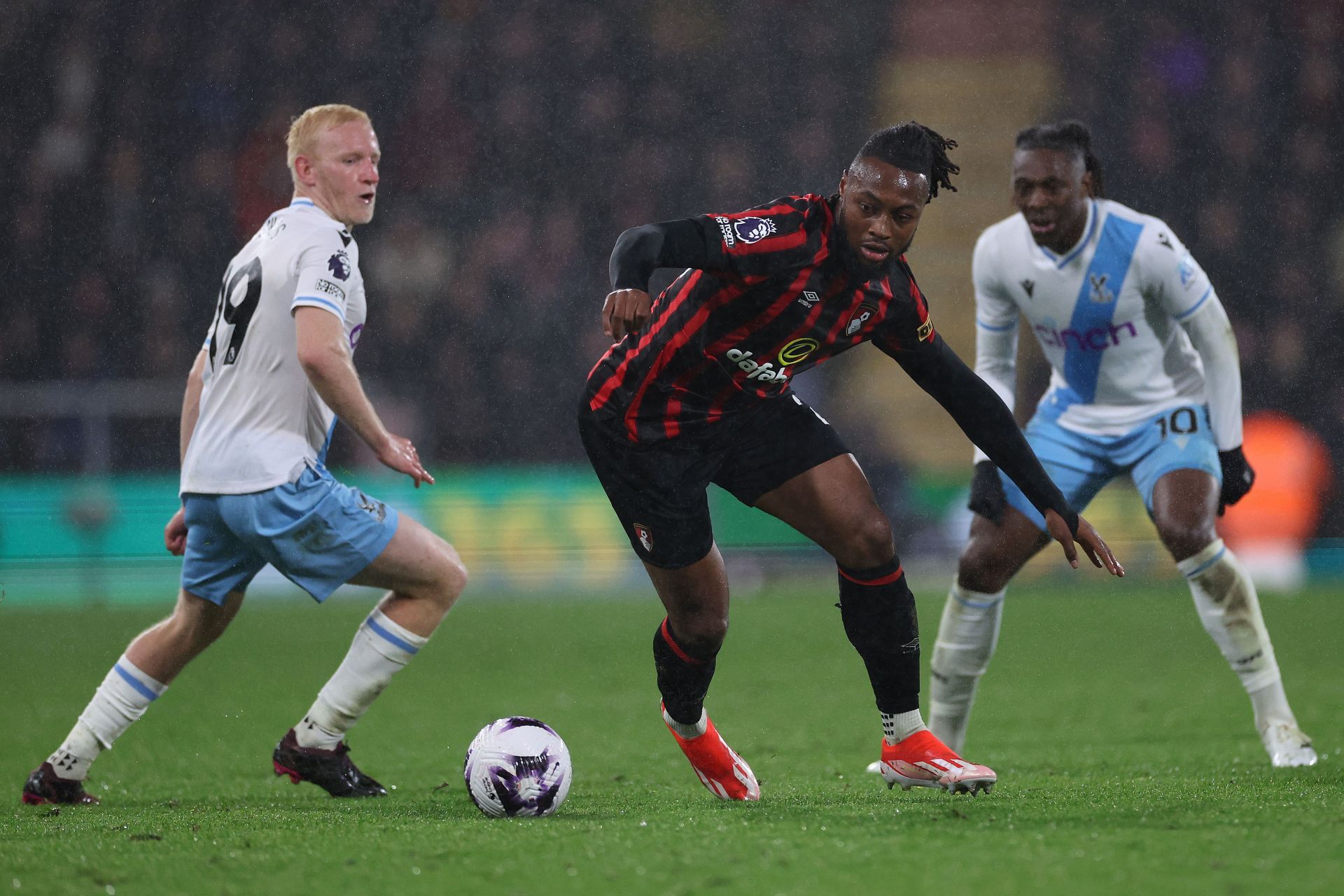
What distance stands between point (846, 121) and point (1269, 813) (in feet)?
48.0

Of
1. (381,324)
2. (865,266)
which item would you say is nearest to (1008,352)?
(865,266)

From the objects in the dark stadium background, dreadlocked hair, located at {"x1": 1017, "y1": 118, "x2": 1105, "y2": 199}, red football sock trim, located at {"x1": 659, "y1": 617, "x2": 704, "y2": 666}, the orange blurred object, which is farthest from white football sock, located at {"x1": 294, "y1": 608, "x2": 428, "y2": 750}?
the orange blurred object

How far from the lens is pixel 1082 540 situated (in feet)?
12.4

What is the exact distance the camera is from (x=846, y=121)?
1733 centimetres

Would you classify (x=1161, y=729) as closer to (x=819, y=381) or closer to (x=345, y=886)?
(x=345, y=886)

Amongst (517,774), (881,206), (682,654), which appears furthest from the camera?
(682,654)

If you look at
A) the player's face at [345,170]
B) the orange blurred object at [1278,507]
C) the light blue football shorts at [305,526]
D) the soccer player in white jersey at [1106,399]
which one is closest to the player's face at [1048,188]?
the soccer player in white jersey at [1106,399]

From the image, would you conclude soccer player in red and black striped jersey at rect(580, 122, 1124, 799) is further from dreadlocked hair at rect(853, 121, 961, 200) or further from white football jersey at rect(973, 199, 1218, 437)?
white football jersey at rect(973, 199, 1218, 437)

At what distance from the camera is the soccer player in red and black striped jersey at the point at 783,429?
143 inches

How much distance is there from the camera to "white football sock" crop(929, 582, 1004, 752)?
15.7ft

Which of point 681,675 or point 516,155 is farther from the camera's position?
Answer: point 516,155

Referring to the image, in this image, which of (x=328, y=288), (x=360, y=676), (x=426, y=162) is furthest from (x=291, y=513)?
(x=426, y=162)

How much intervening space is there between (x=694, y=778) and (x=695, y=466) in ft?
3.97

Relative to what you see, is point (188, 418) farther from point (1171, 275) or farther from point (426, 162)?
point (426, 162)
